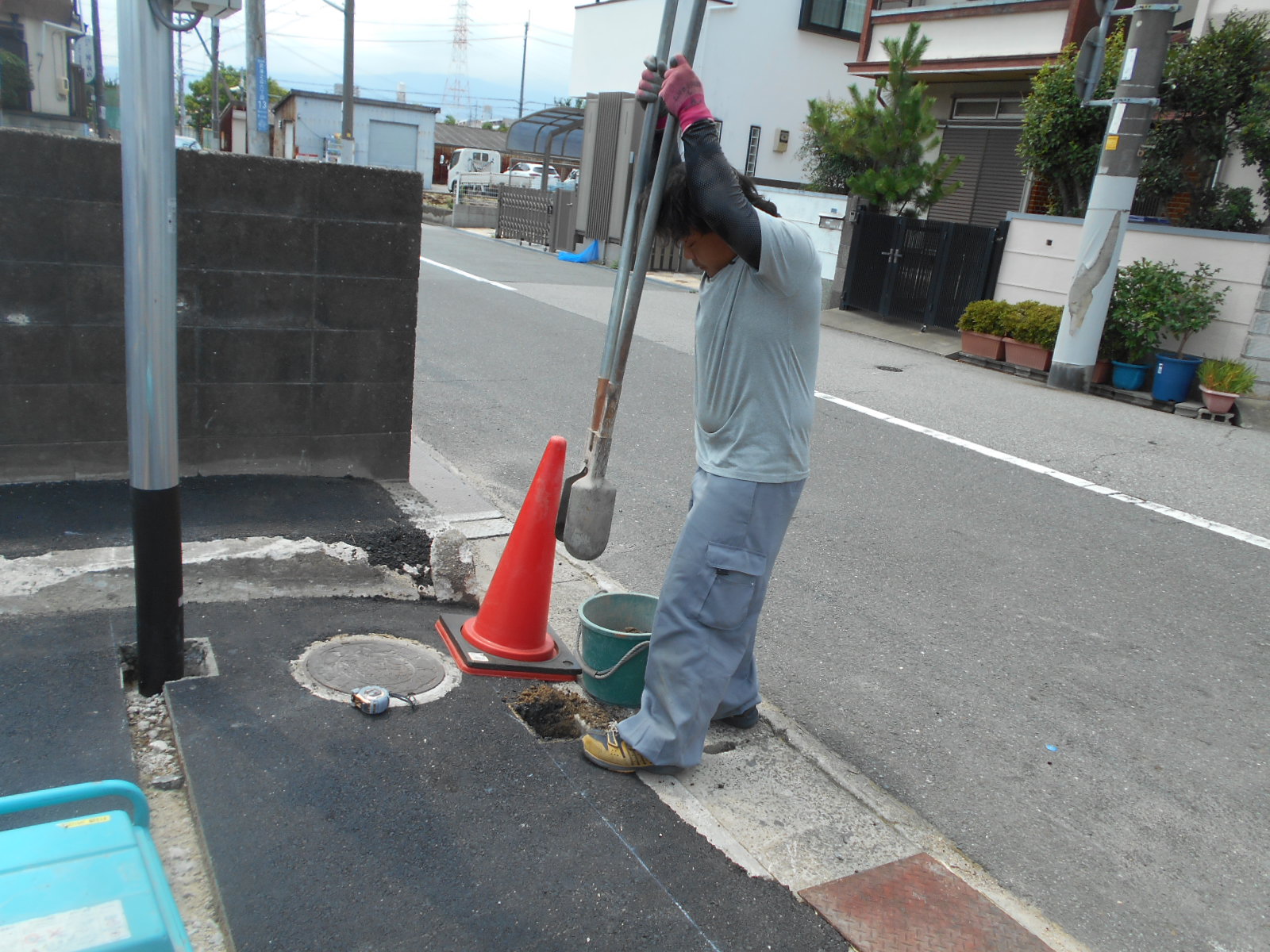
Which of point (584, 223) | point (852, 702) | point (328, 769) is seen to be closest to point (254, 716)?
point (328, 769)

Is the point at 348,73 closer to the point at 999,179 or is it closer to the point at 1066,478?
the point at 999,179

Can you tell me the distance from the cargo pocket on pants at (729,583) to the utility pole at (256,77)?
60.0 feet

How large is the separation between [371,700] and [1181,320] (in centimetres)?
993

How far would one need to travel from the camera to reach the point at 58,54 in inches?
410

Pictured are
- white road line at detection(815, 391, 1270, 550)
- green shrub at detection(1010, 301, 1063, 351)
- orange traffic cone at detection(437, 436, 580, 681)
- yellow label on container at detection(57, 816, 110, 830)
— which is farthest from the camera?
green shrub at detection(1010, 301, 1063, 351)

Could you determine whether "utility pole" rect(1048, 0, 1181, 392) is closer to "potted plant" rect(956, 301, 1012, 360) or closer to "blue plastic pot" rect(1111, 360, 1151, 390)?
"blue plastic pot" rect(1111, 360, 1151, 390)

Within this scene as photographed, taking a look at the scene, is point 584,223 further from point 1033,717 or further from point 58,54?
point 1033,717

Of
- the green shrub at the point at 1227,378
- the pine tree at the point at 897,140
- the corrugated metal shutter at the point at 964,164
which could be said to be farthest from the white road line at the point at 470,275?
the green shrub at the point at 1227,378

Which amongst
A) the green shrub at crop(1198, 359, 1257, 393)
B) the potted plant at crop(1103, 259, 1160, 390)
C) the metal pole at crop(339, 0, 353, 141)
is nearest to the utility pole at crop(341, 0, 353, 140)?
the metal pole at crop(339, 0, 353, 141)

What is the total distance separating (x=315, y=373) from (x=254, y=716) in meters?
2.21

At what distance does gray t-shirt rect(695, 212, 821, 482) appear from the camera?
273 cm

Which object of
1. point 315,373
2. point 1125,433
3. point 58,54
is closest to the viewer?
point 315,373

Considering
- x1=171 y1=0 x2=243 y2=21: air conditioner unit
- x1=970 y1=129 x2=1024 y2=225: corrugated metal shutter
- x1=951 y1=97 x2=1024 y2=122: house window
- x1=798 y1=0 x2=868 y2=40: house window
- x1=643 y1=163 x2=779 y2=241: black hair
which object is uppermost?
x1=798 y1=0 x2=868 y2=40: house window

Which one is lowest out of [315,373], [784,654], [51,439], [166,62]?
[784,654]
